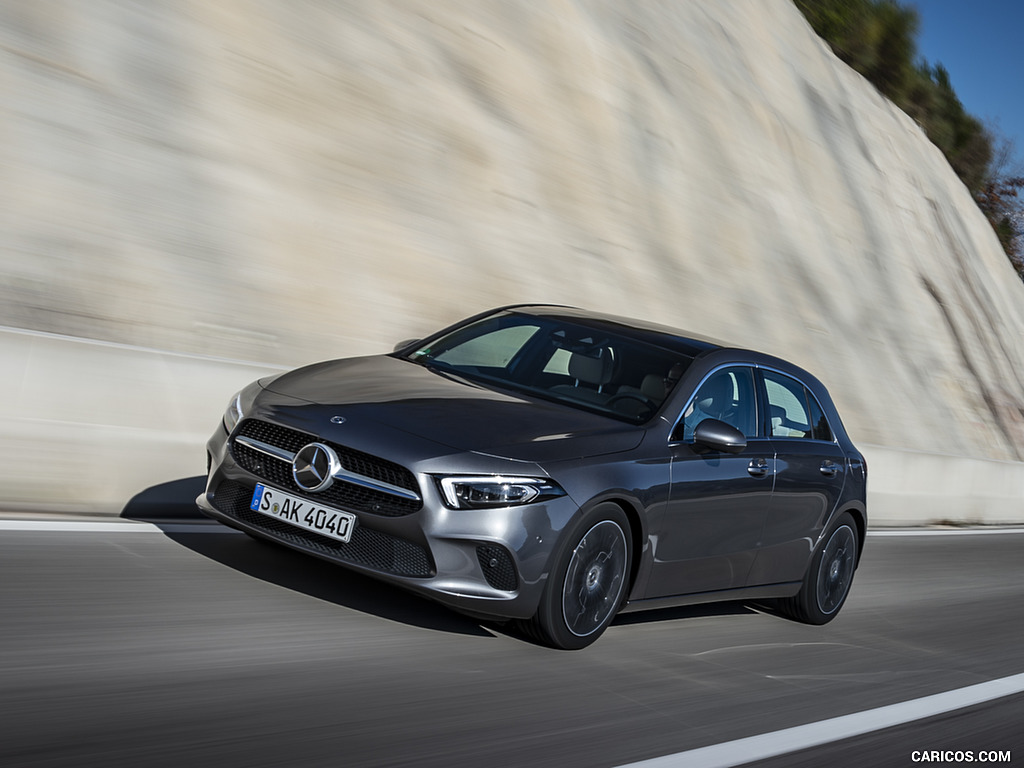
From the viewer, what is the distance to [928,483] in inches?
586

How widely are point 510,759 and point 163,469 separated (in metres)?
3.56

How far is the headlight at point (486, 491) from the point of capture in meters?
4.94

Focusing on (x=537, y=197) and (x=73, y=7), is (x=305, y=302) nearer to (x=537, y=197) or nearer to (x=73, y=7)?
(x=73, y=7)

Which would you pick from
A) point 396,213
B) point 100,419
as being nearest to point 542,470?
point 100,419

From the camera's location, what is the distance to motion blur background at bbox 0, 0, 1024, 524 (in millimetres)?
7645

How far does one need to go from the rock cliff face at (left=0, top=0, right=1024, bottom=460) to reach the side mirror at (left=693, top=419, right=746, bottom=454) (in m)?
5.40

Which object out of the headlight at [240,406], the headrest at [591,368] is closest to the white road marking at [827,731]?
the headrest at [591,368]

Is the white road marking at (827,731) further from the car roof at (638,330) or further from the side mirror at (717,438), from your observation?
the car roof at (638,330)

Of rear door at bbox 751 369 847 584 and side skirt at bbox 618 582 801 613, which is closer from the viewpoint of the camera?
side skirt at bbox 618 582 801 613

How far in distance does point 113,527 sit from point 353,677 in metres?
2.24

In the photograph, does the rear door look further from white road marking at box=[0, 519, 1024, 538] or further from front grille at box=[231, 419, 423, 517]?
white road marking at box=[0, 519, 1024, 538]

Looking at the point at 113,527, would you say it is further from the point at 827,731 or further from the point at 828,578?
the point at 828,578

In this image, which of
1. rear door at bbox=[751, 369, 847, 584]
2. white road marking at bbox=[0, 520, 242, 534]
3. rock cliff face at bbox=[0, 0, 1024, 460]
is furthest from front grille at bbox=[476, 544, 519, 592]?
rock cliff face at bbox=[0, 0, 1024, 460]

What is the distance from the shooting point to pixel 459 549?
4957 mm
